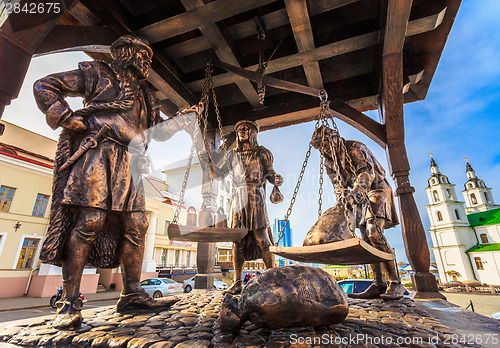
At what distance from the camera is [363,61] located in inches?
181

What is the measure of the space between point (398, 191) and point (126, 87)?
4149 mm

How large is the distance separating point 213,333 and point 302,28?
153 inches

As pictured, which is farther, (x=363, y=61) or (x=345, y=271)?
(x=345, y=271)

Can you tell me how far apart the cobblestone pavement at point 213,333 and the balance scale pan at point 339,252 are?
0.48 meters

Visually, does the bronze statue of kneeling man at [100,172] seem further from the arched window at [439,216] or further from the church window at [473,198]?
the church window at [473,198]

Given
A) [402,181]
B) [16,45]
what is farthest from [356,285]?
[16,45]

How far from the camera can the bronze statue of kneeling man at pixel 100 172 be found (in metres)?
2.14

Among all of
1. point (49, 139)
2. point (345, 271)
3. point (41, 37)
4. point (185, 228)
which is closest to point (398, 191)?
point (185, 228)

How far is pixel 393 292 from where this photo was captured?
3.06 meters

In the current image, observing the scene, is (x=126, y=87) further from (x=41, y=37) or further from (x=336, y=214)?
(x=336, y=214)

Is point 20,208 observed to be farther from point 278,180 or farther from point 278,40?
point 278,40

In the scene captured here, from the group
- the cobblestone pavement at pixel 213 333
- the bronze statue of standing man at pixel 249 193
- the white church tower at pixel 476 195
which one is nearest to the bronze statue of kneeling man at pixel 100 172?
the cobblestone pavement at pixel 213 333

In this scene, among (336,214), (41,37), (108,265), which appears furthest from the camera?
(336,214)

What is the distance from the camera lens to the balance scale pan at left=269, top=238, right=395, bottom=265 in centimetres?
195
